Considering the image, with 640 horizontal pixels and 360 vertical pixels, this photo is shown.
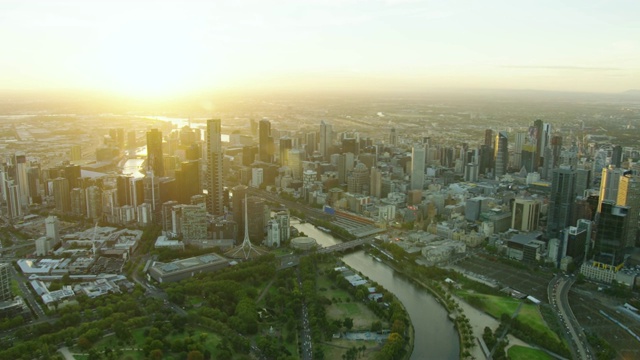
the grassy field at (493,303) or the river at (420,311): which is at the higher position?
the grassy field at (493,303)

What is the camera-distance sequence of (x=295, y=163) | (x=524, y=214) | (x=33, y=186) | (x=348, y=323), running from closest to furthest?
(x=348, y=323) → (x=524, y=214) → (x=33, y=186) → (x=295, y=163)

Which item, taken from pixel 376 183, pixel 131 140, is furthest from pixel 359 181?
pixel 131 140

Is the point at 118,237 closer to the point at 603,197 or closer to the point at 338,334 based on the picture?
the point at 338,334

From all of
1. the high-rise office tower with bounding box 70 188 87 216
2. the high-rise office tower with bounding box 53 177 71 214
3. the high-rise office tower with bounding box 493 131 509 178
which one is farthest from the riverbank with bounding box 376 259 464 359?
the high-rise office tower with bounding box 493 131 509 178

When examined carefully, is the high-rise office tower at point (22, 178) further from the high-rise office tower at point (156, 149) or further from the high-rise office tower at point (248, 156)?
the high-rise office tower at point (248, 156)

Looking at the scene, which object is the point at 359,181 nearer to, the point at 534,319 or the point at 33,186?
the point at 534,319

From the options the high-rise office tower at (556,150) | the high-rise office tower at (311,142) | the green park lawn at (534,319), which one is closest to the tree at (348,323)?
the green park lawn at (534,319)
